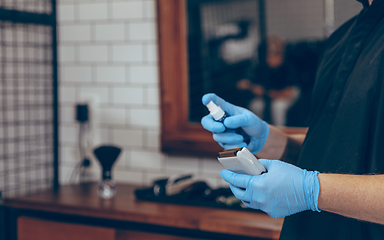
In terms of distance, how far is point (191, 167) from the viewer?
2.06 m

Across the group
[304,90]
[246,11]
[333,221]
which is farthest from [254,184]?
[246,11]

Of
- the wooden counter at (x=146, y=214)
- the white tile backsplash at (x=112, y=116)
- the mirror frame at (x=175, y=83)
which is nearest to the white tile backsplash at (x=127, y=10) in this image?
the mirror frame at (x=175, y=83)

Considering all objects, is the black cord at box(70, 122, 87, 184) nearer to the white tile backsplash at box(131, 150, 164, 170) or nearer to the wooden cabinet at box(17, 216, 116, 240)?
the white tile backsplash at box(131, 150, 164, 170)

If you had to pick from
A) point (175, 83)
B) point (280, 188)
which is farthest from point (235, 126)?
point (175, 83)

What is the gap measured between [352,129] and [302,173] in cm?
17

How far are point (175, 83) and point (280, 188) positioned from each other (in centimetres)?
136

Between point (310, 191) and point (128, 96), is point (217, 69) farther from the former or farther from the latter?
point (310, 191)

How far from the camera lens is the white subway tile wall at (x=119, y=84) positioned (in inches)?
83.4

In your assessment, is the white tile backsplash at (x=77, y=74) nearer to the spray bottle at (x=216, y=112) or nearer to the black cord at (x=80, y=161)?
the black cord at (x=80, y=161)

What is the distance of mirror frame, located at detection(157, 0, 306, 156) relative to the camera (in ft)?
6.67

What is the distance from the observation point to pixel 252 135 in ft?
3.70

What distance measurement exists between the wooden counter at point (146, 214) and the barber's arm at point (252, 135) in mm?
386

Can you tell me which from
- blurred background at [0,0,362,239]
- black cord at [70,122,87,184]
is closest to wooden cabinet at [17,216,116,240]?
blurred background at [0,0,362,239]

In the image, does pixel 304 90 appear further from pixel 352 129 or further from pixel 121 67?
pixel 352 129
